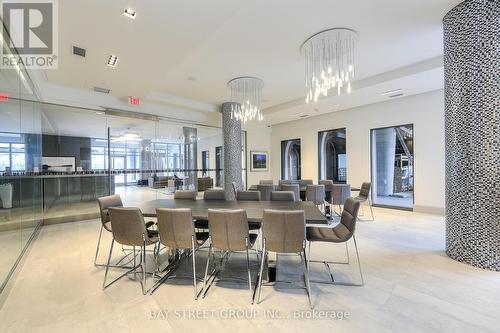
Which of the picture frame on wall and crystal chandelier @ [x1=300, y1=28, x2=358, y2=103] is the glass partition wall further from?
crystal chandelier @ [x1=300, y1=28, x2=358, y2=103]

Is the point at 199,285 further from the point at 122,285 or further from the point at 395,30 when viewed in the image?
the point at 395,30

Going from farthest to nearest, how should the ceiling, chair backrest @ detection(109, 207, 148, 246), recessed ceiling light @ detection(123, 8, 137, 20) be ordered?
the ceiling → recessed ceiling light @ detection(123, 8, 137, 20) → chair backrest @ detection(109, 207, 148, 246)

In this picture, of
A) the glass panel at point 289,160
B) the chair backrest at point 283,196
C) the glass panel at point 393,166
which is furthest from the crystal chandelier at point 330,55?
the glass panel at point 289,160

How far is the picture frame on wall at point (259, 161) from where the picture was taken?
968 centimetres

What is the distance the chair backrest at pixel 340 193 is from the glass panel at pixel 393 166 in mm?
2380

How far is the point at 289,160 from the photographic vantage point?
9977 millimetres

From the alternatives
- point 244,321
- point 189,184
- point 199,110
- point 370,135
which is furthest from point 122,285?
point 370,135

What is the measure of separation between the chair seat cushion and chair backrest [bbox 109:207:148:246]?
1897 mm

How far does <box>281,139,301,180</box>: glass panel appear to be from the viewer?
9.69 meters

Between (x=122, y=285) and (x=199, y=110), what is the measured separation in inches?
224

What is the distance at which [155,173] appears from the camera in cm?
688

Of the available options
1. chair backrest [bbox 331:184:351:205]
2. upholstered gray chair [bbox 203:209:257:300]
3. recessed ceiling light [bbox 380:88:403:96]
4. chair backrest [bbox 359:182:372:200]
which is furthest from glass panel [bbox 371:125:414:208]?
upholstered gray chair [bbox 203:209:257:300]

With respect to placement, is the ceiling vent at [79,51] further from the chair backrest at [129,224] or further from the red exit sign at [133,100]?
the chair backrest at [129,224]

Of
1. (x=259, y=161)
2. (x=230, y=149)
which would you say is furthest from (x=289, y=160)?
(x=230, y=149)
